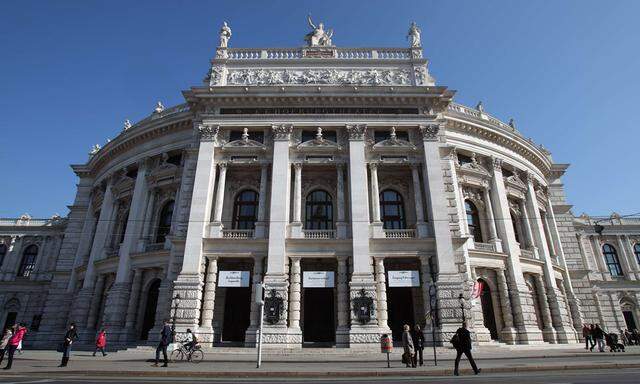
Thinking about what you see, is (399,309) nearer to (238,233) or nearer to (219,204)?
(238,233)

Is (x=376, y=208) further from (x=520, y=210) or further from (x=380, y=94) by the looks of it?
(x=520, y=210)

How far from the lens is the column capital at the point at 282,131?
27.6 meters

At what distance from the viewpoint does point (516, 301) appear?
27.3m

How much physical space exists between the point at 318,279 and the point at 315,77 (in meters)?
16.0

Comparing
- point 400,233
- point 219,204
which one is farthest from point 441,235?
point 219,204

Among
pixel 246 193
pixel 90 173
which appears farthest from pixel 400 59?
pixel 90 173

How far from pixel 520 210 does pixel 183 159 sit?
2968cm

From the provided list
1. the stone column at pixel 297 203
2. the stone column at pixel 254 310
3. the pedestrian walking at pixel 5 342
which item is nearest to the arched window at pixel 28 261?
the stone column at pixel 254 310

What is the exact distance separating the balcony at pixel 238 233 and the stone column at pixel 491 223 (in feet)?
60.5

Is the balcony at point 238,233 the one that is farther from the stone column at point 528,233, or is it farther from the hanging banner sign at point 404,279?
the stone column at point 528,233

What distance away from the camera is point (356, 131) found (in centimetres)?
2764

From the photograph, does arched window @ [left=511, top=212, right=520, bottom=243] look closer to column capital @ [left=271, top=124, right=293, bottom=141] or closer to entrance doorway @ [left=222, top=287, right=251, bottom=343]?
Result: column capital @ [left=271, top=124, right=293, bottom=141]

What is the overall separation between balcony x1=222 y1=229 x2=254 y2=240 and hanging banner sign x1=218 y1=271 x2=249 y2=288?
2432 mm

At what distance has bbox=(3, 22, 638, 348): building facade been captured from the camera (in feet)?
77.9
